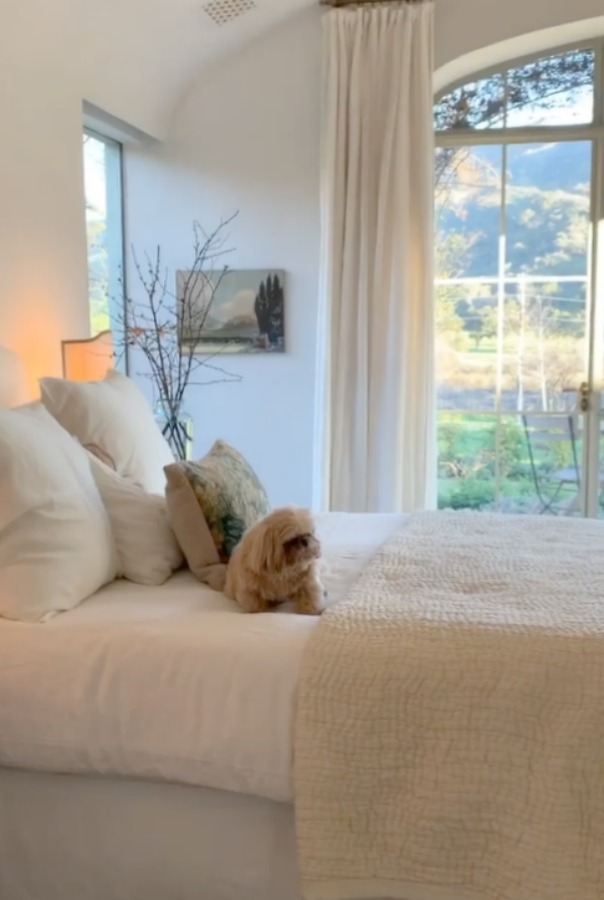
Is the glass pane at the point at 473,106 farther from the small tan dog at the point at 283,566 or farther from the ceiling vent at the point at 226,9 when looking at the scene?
the small tan dog at the point at 283,566

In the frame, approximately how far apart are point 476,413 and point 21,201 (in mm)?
2318

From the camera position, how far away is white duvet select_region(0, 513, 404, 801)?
1.52 meters

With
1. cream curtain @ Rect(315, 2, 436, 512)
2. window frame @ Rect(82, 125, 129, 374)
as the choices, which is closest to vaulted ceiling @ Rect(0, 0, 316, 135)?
window frame @ Rect(82, 125, 129, 374)

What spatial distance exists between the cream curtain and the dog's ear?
2075mm

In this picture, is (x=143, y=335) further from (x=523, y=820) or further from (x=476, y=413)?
(x=523, y=820)

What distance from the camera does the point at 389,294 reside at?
150 inches

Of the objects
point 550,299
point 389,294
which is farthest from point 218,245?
point 550,299

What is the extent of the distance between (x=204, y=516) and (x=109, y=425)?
1.43 feet

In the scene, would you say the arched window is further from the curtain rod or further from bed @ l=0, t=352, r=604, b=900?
bed @ l=0, t=352, r=604, b=900

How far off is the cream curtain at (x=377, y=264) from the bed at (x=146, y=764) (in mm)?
2193

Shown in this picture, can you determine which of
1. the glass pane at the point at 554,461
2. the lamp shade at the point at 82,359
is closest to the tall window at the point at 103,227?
the lamp shade at the point at 82,359

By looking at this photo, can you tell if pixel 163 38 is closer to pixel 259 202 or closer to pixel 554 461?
pixel 259 202

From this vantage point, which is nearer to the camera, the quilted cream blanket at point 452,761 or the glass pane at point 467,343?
the quilted cream blanket at point 452,761

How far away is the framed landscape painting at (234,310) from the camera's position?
157 inches
